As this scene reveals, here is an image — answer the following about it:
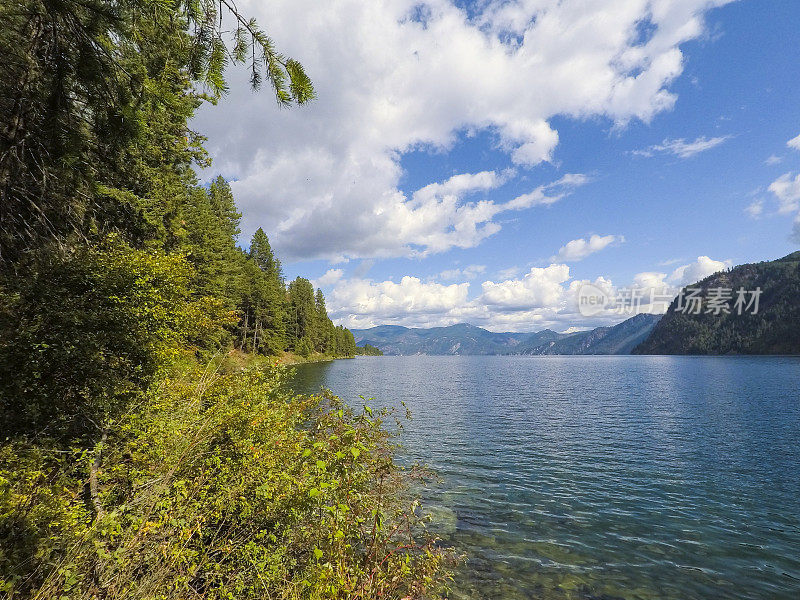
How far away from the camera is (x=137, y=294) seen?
8297 mm

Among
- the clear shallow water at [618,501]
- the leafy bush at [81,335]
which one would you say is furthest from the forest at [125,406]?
the clear shallow water at [618,501]

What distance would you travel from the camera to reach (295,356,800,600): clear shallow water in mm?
11688

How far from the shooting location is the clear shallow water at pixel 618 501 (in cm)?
1169

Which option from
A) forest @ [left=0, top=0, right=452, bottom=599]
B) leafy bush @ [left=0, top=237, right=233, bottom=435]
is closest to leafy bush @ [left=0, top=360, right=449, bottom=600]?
forest @ [left=0, top=0, right=452, bottom=599]

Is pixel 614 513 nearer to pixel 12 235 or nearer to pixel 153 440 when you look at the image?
pixel 153 440

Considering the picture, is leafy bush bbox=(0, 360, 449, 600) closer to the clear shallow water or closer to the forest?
the forest

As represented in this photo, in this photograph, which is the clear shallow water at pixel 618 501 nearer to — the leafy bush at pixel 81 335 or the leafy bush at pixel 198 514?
the leafy bush at pixel 198 514

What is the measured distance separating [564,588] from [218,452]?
34.6 feet

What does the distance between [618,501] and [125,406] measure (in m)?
19.7

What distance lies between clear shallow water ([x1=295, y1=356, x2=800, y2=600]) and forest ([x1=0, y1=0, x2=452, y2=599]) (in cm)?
344

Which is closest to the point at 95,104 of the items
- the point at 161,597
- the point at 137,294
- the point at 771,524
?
the point at 137,294

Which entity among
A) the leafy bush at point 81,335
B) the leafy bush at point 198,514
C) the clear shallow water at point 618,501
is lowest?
the clear shallow water at point 618,501

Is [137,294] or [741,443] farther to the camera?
[741,443]

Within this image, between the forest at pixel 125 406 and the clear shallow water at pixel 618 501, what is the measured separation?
3442mm
